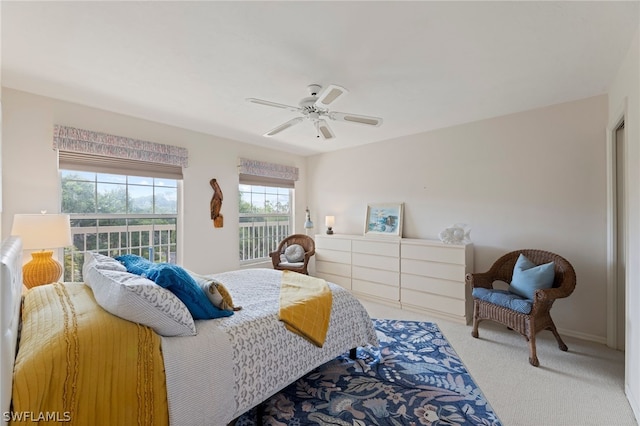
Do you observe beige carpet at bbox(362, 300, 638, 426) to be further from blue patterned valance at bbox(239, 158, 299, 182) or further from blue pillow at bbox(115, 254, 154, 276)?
blue patterned valance at bbox(239, 158, 299, 182)

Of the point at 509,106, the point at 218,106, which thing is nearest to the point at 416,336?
the point at 509,106

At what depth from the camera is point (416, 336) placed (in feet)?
9.50

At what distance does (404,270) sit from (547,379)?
1.80m

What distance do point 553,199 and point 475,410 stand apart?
2430 millimetres

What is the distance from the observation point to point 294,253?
4426 mm

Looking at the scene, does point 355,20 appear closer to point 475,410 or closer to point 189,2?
point 189,2

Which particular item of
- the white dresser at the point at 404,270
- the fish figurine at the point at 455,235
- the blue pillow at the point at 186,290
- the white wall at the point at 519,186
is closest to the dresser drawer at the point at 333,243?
the white dresser at the point at 404,270

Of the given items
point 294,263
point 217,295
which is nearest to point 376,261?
point 294,263

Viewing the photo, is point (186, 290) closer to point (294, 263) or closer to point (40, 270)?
point (40, 270)

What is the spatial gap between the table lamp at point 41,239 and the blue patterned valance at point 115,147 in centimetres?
84

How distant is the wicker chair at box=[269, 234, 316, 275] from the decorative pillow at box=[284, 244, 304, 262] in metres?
0.06

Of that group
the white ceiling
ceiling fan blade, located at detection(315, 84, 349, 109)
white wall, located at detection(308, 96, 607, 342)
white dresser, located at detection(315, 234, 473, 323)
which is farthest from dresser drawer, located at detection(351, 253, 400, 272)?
ceiling fan blade, located at detection(315, 84, 349, 109)

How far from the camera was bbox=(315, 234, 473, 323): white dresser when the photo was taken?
3318mm

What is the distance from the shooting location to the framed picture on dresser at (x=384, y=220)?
421 cm
